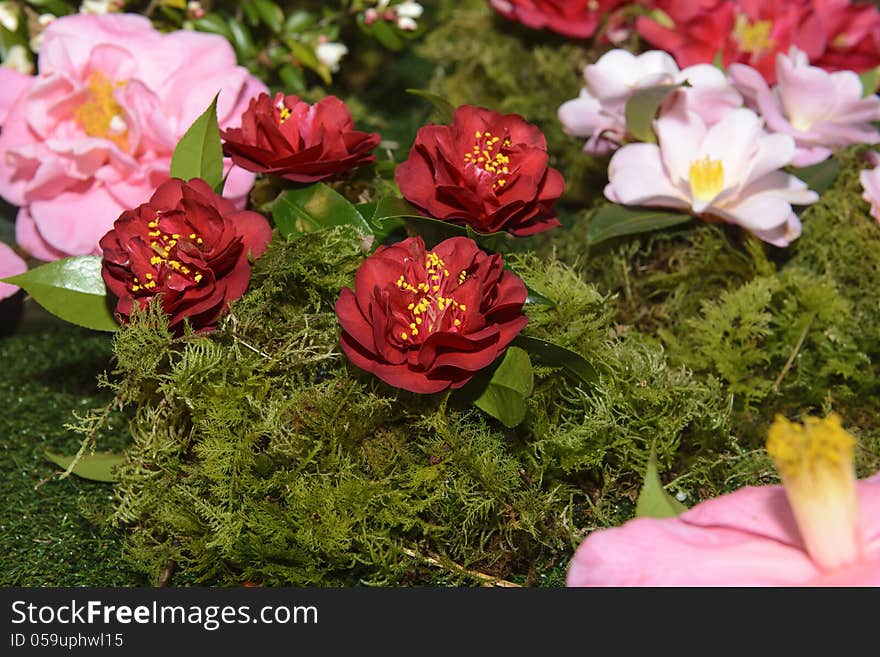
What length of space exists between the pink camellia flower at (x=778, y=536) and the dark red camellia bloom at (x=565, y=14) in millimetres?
766

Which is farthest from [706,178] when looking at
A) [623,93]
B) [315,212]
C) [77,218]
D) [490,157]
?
[77,218]

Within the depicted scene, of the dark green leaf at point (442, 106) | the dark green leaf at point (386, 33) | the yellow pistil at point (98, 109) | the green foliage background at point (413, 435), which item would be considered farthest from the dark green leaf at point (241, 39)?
the green foliage background at point (413, 435)

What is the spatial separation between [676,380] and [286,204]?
13.9 inches

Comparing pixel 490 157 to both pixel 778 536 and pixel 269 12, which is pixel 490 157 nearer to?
pixel 778 536

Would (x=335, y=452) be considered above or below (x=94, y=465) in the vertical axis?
above

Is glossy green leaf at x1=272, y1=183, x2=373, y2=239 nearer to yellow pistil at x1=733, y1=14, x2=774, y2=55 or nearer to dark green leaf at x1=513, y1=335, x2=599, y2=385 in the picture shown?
dark green leaf at x1=513, y1=335, x2=599, y2=385

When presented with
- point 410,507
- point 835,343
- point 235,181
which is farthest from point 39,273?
point 835,343

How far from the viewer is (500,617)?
61 cm

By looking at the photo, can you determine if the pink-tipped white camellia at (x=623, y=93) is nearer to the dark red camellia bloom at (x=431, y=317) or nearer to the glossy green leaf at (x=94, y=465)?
the dark red camellia bloom at (x=431, y=317)

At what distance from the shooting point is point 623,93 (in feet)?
3.18

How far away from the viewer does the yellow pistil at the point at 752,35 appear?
1.15m

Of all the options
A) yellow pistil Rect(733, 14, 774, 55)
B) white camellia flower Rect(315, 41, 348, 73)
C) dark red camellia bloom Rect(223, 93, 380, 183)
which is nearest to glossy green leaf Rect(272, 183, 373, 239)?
dark red camellia bloom Rect(223, 93, 380, 183)

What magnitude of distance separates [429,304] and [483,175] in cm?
14

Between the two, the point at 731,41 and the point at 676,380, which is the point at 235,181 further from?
the point at 731,41
